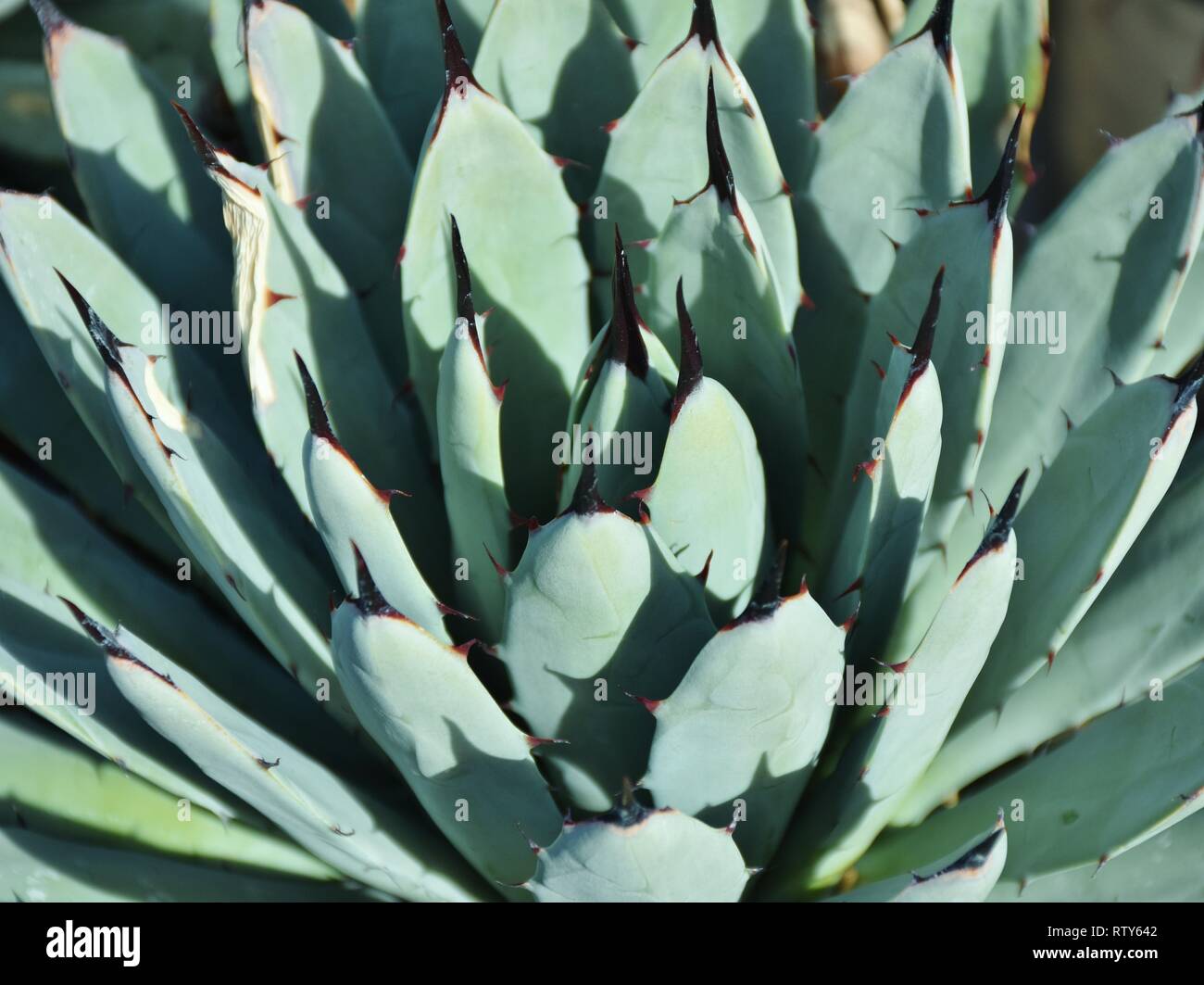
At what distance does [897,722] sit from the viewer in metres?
0.76

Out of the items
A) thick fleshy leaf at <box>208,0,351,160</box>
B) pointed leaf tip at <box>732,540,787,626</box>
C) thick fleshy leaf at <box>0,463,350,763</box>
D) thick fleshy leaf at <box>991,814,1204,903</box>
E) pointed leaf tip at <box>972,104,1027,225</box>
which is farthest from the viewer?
thick fleshy leaf at <box>208,0,351,160</box>

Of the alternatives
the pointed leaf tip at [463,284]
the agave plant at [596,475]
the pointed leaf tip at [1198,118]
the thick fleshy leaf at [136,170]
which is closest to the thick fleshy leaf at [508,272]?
the agave plant at [596,475]

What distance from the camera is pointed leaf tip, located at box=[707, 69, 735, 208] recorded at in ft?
2.55

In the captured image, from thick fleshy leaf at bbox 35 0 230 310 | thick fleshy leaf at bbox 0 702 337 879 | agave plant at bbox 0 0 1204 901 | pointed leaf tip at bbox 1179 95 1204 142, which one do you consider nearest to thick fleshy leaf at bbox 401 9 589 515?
agave plant at bbox 0 0 1204 901

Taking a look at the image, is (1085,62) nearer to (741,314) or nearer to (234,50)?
(741,314)

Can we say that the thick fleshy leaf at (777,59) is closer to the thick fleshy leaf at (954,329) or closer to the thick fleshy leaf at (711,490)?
the thick fleshy leaf at (954,329)

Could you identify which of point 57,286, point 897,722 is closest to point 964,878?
point 897,722

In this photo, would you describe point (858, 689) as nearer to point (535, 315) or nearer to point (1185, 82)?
point (535, 315)

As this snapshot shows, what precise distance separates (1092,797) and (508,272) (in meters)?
0.58

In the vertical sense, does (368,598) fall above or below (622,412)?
below

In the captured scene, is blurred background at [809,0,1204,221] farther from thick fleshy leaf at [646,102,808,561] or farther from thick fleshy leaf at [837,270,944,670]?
thick fleshy leaf at [837,270,944,670]

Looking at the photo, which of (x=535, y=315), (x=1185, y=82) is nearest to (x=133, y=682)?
(x=535, y=315)

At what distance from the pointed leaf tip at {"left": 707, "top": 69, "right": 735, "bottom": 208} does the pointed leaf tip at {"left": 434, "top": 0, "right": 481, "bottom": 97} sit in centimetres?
17

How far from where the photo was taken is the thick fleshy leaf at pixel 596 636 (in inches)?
28.1
